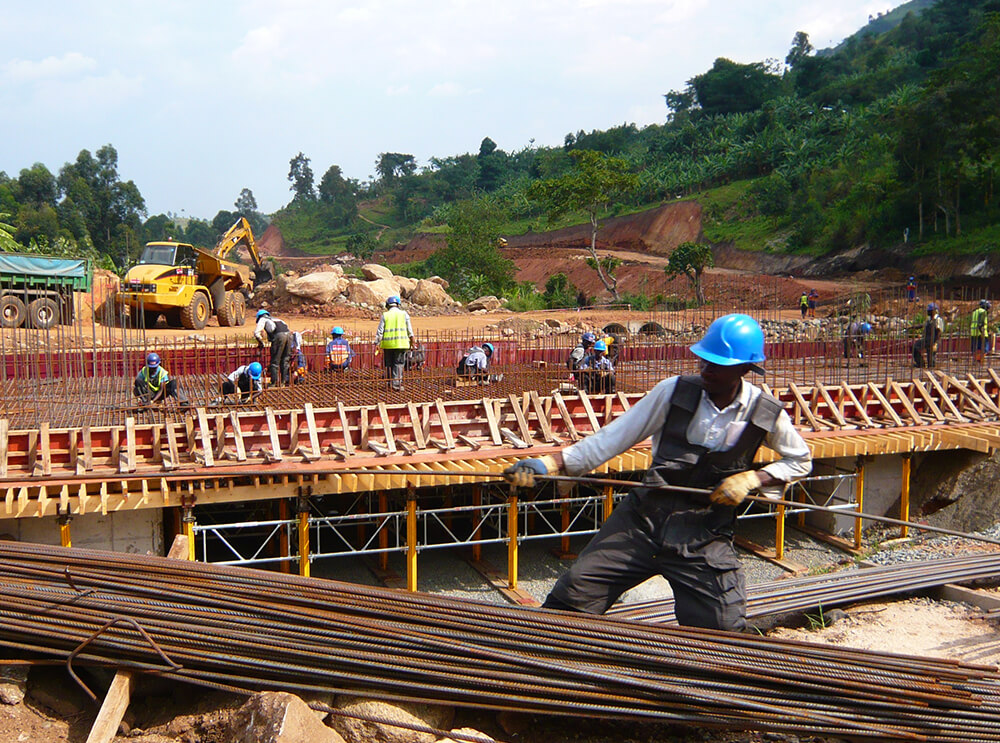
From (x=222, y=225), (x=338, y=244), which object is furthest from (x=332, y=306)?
(x=222, y=225)

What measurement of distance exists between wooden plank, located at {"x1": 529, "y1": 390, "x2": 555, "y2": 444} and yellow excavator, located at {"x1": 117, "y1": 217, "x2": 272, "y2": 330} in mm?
11108

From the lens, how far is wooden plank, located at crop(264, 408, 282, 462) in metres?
8.86

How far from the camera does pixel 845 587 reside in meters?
5.75

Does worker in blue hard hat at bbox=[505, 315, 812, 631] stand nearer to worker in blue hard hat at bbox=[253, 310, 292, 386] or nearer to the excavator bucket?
worker in blue hard hat at bbox=[253, 310, 292, 386]

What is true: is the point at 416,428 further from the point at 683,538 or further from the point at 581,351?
the point at 683,538

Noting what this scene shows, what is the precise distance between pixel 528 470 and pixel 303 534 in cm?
636

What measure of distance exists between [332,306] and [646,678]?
2427cm

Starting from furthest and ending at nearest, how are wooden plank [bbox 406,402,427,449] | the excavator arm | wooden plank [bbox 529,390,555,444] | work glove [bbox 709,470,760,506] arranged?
the excavator arm, wooden plank [bbox 529,390,555,444], wooden plank [bbox 406,402,427,449], work glove [bbox 709,470,760,506]

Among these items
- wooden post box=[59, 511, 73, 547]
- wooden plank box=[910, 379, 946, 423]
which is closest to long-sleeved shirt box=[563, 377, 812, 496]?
wooden post box=[59, 511, 73, 547]

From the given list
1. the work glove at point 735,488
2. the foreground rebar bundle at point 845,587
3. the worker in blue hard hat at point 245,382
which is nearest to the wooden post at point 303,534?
the worker in blue hard hat at point 245,382

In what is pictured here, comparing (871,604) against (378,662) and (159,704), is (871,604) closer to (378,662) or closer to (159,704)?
(378,662)

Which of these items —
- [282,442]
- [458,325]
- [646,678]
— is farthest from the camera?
[458,325]

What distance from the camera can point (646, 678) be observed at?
3180 millimetres

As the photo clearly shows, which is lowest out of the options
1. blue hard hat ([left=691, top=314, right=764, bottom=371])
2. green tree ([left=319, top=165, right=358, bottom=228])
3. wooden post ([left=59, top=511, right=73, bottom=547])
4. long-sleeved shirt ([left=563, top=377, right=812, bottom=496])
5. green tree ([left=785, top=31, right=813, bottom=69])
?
wooden post ([left=59, top=511, right=73, bottom=547])
